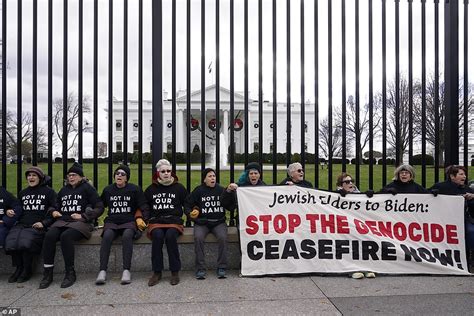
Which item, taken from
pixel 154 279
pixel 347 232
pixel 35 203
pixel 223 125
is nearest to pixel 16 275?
pixel 35 203

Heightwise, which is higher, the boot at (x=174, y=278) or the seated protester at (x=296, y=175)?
the seated protester at (x=296, y=175)

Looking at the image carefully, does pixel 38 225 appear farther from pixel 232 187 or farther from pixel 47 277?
pixel 232 187

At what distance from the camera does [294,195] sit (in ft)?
18.3

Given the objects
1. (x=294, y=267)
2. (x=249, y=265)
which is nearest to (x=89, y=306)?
(x=249, y=265)

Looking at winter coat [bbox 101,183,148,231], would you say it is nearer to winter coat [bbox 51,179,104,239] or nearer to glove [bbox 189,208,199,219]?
winter coat [bbox 51,179,104,239]

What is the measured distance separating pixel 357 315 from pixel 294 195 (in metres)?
1.97

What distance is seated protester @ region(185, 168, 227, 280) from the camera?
5.23 m

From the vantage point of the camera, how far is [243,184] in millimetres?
5844

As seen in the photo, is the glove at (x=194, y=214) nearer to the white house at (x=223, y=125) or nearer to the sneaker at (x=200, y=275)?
the sneaker at (x=200, y=275)

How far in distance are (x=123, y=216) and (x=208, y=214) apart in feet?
3.73

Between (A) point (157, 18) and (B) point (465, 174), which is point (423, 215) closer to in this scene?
(B) point (465, 174)

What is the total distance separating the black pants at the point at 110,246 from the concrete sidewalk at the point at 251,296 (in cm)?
23

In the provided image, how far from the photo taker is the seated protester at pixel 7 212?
5.14 meters

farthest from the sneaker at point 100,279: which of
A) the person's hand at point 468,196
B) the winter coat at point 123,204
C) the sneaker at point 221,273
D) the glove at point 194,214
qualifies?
the person's hand at point 468,196
